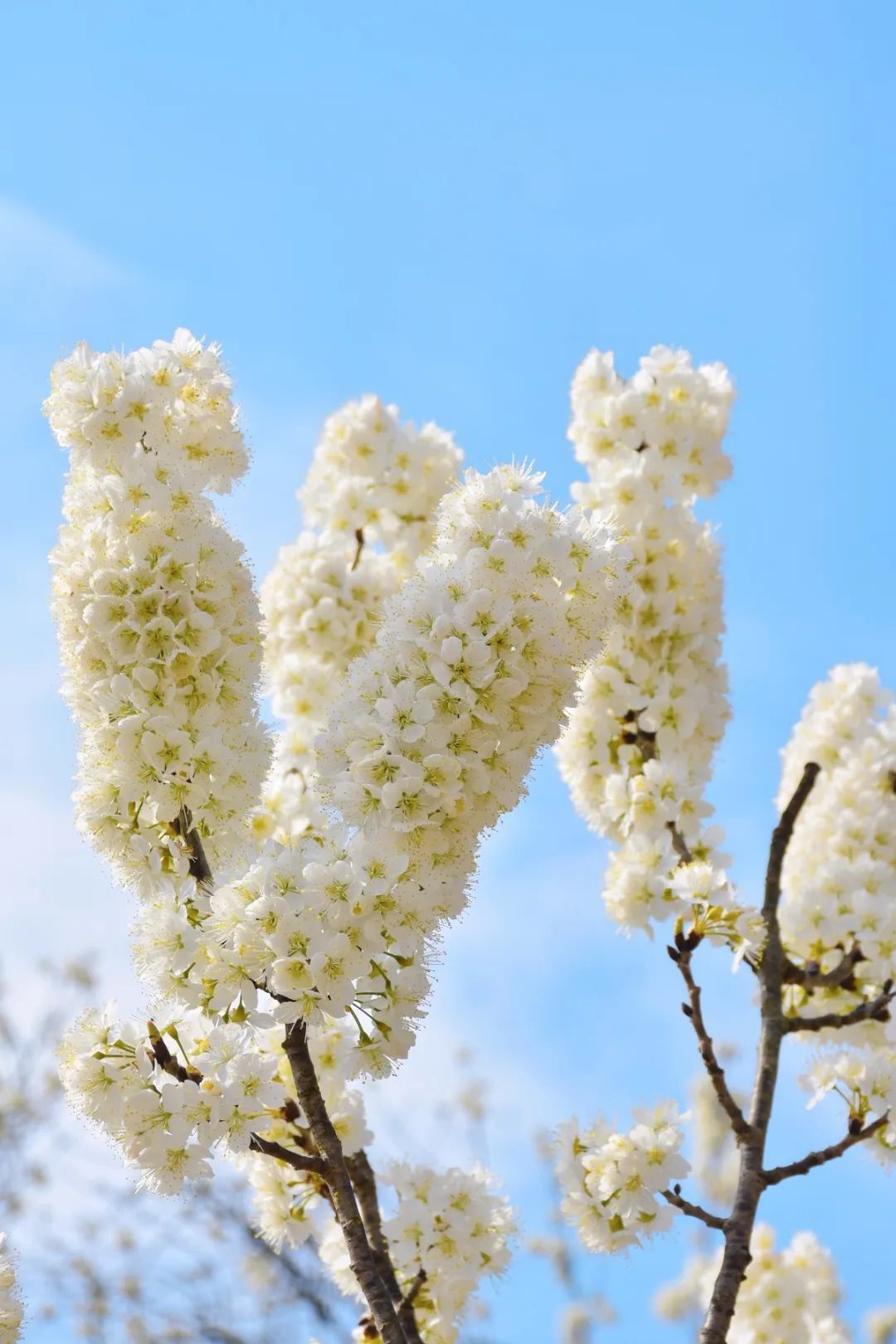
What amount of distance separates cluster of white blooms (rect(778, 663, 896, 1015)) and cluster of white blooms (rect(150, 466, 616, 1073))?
2.66 m

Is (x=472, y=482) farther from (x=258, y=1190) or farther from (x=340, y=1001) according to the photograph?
(x=258, y=1190)

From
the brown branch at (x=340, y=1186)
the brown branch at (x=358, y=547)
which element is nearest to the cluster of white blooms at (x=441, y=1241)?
the brown branch at (x=340, y=1186)

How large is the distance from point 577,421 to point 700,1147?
851 cm

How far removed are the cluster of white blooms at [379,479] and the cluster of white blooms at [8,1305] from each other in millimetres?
3840

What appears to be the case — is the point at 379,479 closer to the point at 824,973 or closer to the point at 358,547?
the point at 358,547

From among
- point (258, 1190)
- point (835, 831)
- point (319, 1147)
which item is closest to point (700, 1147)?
point (835, 831)

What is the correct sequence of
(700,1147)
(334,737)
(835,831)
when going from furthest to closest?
(700,1147) → (835,831) → (334,737)

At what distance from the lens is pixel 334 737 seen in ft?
11.7

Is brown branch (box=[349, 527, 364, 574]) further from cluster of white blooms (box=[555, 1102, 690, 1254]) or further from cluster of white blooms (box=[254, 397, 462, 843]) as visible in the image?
cluster of white blooms (box=[555, 1102, 690, 1254])

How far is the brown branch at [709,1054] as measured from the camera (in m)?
4.55

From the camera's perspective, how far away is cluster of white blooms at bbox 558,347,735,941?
217 inches

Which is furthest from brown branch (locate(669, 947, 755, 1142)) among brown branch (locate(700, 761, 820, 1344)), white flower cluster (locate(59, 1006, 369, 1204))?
white flower cluster (locate(59, 1006, 369, 1204))

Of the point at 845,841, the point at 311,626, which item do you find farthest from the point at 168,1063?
the point at 845,841

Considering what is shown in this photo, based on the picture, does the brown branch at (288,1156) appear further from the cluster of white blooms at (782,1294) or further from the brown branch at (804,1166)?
the cluster of white blooms at (782,1294)
